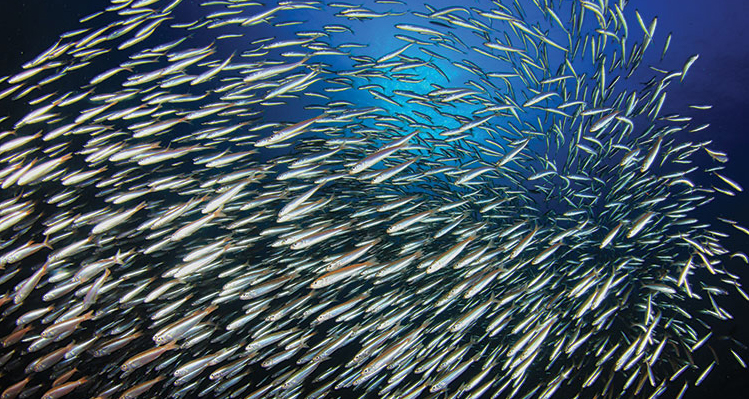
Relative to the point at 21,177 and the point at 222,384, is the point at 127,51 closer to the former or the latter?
the point at 21,177

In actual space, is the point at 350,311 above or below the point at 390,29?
below

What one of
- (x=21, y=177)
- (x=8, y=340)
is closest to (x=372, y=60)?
(x=21, y=177)

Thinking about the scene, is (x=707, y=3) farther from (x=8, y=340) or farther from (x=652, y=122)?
A: (x=8, y=340)

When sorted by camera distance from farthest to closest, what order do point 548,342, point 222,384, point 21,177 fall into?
point 548,342
point 222,384
point 21,177

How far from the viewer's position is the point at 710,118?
15.2 m

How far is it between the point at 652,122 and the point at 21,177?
11.2 m

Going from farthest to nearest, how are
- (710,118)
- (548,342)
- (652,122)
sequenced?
(710,118)
(548,342)
(652,122)

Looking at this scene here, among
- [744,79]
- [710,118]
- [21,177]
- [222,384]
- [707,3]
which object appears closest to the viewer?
[21,177]

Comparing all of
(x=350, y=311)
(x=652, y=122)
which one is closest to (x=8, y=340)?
(x=350, y=311)

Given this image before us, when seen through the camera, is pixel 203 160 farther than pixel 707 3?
No

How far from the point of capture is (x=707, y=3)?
12.6 meters

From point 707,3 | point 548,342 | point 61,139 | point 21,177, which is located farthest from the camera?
point 707,3

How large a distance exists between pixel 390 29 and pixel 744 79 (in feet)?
53.1

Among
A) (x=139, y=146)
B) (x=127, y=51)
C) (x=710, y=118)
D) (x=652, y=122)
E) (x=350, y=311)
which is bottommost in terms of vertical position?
(x=710, y=118)
